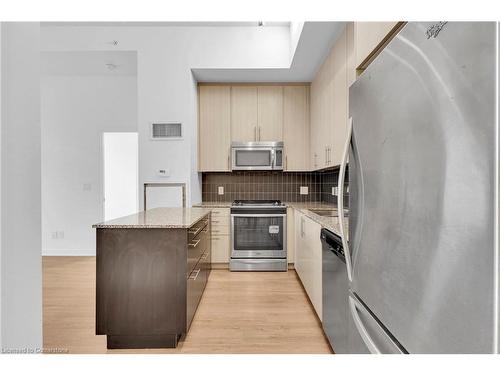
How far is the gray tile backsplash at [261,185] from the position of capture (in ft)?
14.9

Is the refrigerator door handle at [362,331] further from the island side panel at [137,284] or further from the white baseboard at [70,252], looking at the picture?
the white baseboard at [70,252]

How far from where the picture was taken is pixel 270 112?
4.25m

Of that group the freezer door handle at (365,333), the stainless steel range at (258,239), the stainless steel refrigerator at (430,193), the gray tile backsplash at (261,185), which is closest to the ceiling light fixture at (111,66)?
the gray tile backsplash at (261,185)

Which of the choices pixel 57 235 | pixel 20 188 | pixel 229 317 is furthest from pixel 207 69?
pixel 57 235

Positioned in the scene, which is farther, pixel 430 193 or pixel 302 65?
pixel 302 65

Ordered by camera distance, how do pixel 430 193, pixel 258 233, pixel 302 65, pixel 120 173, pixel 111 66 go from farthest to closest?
pixel 120 173 → pixel 111 66 → pixel 258 233 → pixel 302 65 → pixel 430 193

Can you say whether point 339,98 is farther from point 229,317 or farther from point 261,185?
point 229,317

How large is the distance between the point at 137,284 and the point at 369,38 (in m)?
1.91

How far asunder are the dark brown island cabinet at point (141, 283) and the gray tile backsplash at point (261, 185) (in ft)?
8.29

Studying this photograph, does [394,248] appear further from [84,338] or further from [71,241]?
[71,241]

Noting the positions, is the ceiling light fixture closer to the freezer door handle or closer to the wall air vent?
the wall air vent

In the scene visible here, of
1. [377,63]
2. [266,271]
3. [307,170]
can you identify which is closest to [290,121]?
[307,170]

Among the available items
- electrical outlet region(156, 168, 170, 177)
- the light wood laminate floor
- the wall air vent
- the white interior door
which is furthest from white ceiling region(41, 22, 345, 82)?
the light wood laminate floor
